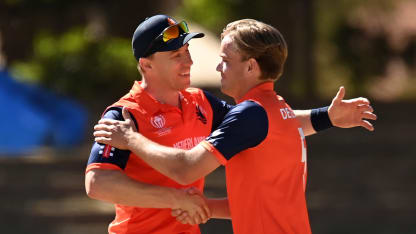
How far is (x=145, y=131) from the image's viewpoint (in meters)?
4.18

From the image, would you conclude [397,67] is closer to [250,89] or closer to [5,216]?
[5,216]

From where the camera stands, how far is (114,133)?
13.0 feet

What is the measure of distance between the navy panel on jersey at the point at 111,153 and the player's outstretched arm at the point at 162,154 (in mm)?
64

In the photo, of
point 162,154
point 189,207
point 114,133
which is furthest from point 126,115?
point 189,207

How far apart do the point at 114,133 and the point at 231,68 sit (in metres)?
0.62

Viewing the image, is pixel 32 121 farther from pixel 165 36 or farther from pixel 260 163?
pixel 260 163

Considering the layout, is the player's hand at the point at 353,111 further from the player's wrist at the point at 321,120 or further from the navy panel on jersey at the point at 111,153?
the navy panel on jersey at the point at 111,153

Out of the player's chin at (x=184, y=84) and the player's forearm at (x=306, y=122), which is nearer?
the player's chin at (x=184, y=84)

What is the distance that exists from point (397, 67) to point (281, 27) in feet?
30.8

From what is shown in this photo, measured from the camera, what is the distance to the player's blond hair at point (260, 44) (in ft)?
13.2

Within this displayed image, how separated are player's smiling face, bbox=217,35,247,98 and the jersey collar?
5cm

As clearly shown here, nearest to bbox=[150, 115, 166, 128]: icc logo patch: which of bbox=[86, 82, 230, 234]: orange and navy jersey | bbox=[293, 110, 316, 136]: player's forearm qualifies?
bbox=[86, 82, 230, 234]: orange and navy jersey

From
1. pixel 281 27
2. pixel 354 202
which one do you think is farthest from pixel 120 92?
pixel 354 202

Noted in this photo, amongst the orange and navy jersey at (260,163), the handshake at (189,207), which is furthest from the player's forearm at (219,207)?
the orange and navy jersey at (260,163)
